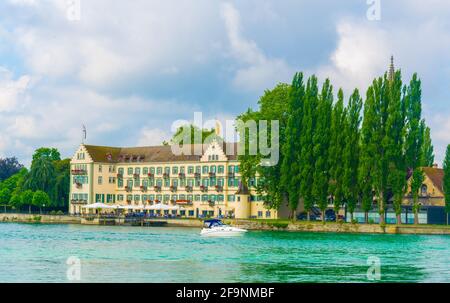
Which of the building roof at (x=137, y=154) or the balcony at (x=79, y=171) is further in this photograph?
the balcony at (x=79, y=171)

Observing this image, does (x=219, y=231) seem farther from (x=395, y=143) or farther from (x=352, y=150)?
(x=395, y=143)

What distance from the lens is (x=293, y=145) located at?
339ft

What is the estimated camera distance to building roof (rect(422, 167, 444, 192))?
114 m

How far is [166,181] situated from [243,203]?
17.4 m

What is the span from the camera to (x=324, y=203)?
10200 cm

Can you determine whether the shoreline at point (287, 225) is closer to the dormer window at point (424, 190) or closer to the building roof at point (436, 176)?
the building roof at point (436, 176)

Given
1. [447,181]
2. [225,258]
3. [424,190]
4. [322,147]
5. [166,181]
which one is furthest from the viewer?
[166,181]

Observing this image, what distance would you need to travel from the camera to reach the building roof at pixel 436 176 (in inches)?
4501

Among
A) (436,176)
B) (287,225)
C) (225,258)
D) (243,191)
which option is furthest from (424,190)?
(225,258)

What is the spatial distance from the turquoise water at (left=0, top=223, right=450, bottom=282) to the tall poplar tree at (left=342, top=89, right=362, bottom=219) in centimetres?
989

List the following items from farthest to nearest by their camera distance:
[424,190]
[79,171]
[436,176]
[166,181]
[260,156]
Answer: [79,171], [166,181], [436,176], [424,190], [260,156]

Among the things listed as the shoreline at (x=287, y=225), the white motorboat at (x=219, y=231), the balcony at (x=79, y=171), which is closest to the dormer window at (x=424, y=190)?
the shoreline at (x=287, y=225)
